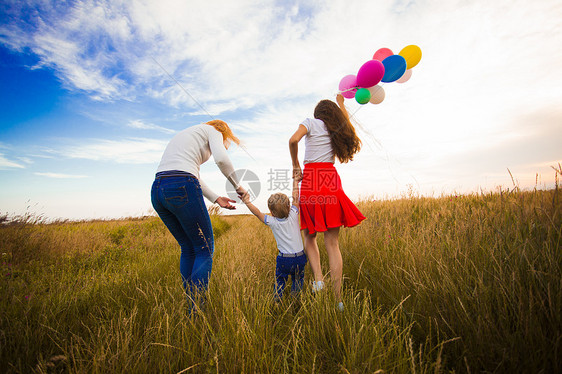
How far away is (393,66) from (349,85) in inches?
27.7

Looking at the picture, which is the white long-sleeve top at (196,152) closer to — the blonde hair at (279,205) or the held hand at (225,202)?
the held hand at (225,202)

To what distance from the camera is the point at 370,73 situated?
3.20 metres

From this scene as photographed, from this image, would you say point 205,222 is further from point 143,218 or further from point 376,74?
point 143,218

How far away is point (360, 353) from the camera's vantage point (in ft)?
4.21

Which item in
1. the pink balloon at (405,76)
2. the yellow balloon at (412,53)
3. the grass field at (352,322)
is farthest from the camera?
the pink balloon at (405,76)

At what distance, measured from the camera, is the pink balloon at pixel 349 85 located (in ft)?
11.6

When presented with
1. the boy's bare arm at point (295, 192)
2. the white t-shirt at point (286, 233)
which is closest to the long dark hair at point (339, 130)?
the boy's bare arm at point (295, 192)

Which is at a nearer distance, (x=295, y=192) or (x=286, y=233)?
(x=286, y=233)

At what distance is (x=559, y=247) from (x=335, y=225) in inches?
62.8

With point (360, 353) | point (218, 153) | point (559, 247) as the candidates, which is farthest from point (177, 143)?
point (559, 247)

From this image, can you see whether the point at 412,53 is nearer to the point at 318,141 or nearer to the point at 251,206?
the point at 318,141

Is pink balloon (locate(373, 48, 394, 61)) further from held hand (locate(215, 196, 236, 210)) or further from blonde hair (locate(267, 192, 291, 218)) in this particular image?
held hand (locate(215, 196, 236, 210))

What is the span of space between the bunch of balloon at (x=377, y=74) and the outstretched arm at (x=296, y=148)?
5.34ft

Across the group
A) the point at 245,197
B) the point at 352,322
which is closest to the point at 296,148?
the point at 245,197
